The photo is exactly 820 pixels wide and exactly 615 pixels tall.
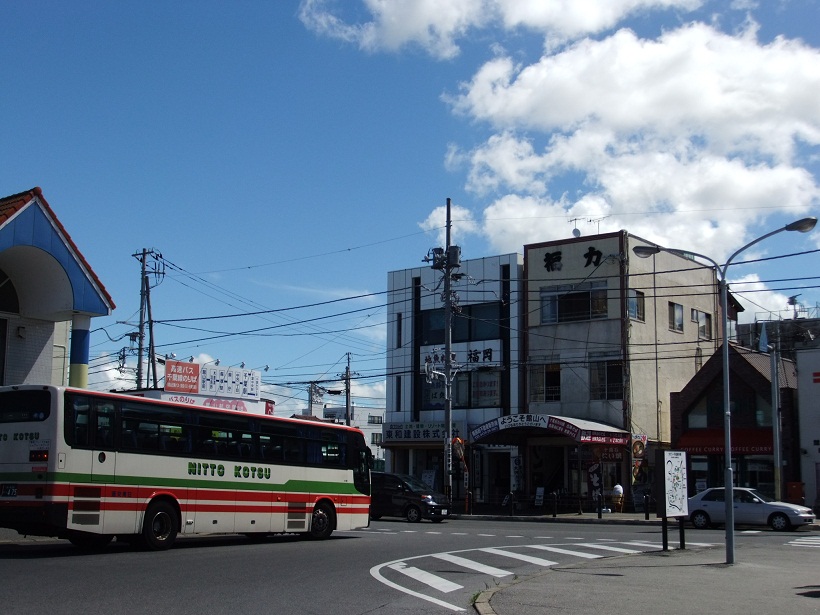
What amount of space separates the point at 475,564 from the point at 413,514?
1643cm

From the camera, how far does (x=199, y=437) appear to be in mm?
19859


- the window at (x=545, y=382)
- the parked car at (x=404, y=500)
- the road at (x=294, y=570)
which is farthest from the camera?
the window at (x=545, y=382)

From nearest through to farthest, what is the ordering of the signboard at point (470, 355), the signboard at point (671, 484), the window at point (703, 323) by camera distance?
the signboard at point (671, 484) → the signboard at point (470, 355) → the window at point (703, 323)

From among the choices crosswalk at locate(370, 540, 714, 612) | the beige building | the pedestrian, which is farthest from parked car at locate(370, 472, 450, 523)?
crosswalk at locate(370, 540, 714, 612)

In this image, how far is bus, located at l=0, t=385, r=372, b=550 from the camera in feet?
55.6

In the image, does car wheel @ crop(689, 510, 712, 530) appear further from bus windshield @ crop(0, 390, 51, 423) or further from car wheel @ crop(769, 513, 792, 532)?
bus windshield @ crop(0, 390, 51, 423)

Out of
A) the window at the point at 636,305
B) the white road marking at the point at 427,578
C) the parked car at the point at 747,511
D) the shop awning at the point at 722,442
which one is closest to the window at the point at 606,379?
the window at the point at 636,305

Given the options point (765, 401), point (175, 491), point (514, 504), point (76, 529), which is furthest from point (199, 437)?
point (765, 401)

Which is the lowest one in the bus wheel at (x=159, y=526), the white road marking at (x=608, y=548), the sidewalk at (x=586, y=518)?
the sidewalk at (x=586, y=518)

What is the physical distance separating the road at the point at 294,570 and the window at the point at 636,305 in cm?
1937

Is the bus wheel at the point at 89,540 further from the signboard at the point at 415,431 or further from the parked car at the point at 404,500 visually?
the signboard at the point at 415,431

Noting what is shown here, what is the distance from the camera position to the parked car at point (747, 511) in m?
28.8

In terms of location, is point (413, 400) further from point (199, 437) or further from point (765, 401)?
point (199, 437)

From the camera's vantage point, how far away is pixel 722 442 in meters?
39.9
